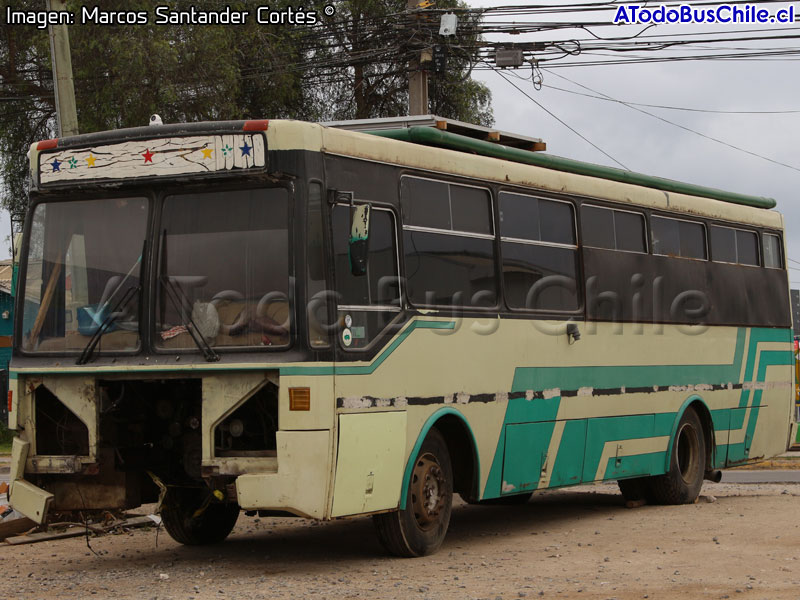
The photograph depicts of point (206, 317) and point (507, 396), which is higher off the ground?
point (206, 317)

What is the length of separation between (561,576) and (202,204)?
3.74m

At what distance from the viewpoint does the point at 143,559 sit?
11.2m

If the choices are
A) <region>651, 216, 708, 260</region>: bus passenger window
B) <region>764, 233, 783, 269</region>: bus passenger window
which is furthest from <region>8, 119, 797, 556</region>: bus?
<region>764, 233, 783, 269</region>: bus passenger window

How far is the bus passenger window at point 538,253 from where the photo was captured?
12.0 meters

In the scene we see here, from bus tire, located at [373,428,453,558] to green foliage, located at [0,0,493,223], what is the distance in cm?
1441

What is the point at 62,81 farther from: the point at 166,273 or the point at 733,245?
→ the point at 733,245

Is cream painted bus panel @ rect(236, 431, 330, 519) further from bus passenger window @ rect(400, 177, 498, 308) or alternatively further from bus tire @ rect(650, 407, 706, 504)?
bus tire @ rect(650, 407, 706, 504)

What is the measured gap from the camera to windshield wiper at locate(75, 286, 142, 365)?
1003cm

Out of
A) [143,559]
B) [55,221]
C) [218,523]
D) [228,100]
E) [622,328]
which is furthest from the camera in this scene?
[228,100]

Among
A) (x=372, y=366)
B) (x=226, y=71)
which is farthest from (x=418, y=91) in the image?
(x=372, y=366)

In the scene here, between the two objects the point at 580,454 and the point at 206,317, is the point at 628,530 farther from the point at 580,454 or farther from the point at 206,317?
the point at 206,317

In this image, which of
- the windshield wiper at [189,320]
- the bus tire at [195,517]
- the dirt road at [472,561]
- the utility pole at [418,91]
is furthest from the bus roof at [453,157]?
the utility pole at [418,91]

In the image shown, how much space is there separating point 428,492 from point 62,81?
25.6 feet

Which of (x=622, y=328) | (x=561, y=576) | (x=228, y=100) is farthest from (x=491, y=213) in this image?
(x=228, y=100)
